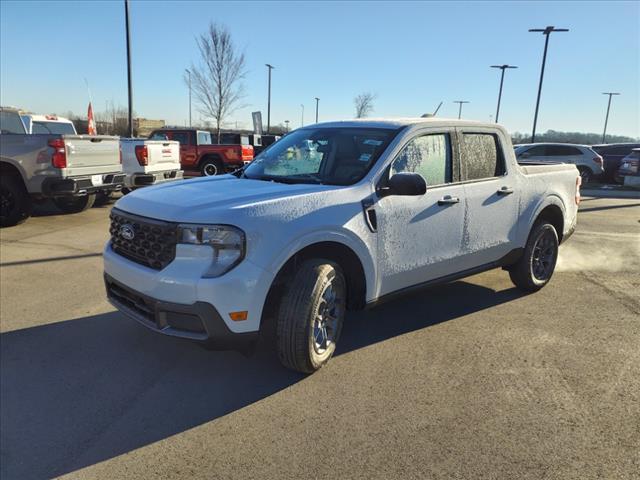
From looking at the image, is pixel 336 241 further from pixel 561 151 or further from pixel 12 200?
pixel 561 151

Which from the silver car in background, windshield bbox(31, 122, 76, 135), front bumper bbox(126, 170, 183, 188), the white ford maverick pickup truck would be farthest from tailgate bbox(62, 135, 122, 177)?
the silver car in background

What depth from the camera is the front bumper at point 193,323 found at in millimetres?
2848

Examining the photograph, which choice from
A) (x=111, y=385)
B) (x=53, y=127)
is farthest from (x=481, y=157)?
(x=53, y=127)

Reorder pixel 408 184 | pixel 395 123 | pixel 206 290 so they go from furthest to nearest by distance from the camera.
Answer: pixel 395 123, pixel 408 184, pixel 206 290

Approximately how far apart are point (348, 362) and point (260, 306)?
0.99 meters

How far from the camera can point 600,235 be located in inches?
347

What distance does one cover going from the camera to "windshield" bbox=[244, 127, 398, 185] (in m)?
3.73

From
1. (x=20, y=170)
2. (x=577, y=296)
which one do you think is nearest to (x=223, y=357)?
(x=577, y=296)

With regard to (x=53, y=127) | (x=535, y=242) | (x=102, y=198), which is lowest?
(x=102, y=198)

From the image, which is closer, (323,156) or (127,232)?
(127,232)

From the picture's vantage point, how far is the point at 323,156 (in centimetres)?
408

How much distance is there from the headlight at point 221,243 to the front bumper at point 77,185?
634 centimetres

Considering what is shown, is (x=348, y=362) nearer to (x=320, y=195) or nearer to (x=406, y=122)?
(x=320, y=195)

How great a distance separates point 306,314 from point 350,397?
0.61 meters
